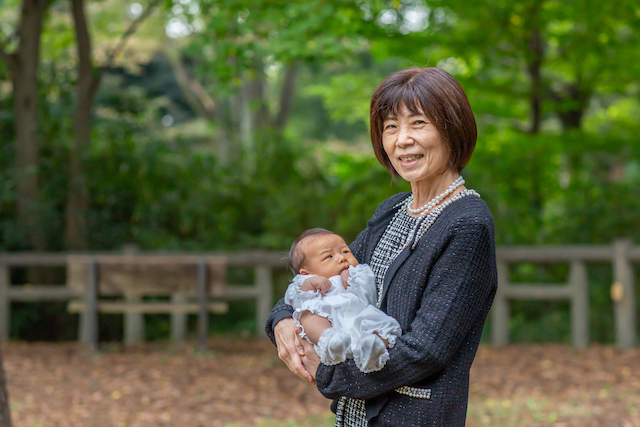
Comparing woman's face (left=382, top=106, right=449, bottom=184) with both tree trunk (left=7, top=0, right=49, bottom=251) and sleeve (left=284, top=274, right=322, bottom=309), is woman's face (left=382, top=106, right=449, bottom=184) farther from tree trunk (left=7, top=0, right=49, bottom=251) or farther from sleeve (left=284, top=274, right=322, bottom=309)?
tree trunk (left=7, top=0, right=49, bottom=251)

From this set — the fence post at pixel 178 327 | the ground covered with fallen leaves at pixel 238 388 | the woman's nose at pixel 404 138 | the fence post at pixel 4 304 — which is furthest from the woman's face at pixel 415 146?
the fence post at pixel 4 304

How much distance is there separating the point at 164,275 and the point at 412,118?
5.75 m

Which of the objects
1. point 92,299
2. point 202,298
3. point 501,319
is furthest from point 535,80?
point 92,299

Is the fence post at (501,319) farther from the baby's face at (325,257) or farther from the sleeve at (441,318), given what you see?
the sleeve at (441,318)

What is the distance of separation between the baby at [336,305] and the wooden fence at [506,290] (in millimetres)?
5319

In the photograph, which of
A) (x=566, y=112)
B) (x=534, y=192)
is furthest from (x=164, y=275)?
(x=566, y=112)

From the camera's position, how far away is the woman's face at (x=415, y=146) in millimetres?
1649

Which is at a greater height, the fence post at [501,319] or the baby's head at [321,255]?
the baby's head at [321,255]

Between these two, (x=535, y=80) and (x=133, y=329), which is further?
(x=535, y=80)

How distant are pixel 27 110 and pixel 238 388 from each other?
4.57 meters

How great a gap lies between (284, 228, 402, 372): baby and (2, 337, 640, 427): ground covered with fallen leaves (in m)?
3.48

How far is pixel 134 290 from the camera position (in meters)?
7.01

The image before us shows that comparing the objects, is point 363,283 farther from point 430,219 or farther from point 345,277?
point 430,219

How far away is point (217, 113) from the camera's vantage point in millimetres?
18047
